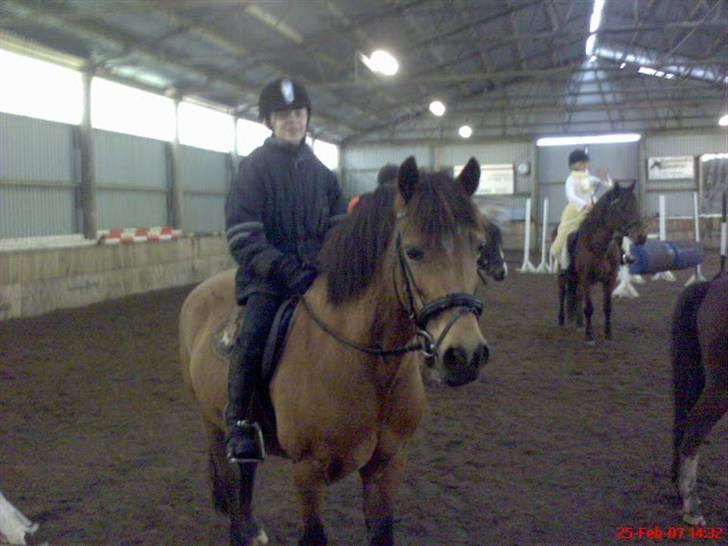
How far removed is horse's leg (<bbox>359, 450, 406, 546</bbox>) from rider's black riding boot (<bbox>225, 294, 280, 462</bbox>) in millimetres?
487

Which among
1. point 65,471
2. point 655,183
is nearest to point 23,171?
point 65,471

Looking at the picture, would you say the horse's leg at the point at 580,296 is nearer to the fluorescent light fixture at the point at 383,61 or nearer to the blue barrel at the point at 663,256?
the blue barrel at the point at 663,256

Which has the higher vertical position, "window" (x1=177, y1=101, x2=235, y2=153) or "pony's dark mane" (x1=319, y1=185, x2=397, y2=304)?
"window" (x1=177, y1=101, x2=235, y2=153)

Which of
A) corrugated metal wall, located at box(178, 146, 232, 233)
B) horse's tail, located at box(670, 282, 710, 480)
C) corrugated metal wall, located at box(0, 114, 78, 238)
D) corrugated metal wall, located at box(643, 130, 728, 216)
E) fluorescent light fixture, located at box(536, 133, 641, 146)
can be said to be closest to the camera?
horse's tail, located at box(670, 282, 710, 480)

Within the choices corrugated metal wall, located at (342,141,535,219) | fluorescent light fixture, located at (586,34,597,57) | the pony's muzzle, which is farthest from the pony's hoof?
corrugated metal wall, located at (342,141,535,219)

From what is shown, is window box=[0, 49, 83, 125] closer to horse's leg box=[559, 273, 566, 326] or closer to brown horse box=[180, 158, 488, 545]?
horse's leg box=[559, 273, 566, 326]

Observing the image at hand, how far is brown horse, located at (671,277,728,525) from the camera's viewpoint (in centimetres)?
381

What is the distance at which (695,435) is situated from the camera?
3.88 metres

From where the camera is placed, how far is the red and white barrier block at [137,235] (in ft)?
49.7

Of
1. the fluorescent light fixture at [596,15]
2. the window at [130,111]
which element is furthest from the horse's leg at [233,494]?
the fluorescent light fixture at [596,15]

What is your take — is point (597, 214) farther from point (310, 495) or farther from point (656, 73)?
point (656, 73)

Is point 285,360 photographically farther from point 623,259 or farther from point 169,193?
point 169,193

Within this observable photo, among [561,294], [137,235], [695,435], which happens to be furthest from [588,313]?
[137,235]

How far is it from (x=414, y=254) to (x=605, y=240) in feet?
24.8
